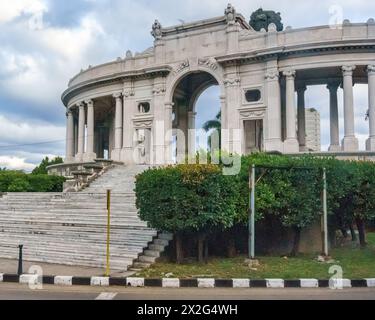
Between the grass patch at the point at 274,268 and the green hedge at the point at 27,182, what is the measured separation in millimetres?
14016

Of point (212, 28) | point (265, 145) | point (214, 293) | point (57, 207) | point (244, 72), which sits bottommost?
point (214, 293)

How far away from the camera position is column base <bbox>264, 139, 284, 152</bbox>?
26.2 m

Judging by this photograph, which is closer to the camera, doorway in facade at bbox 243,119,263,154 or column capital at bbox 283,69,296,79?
column capital at bbox 283,69,296,79

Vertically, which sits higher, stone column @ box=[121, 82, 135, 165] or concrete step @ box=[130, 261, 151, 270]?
stone column @ box=[121, 82, 135, 165]

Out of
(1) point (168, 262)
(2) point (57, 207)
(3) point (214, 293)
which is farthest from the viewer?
(2) point (57, 207)

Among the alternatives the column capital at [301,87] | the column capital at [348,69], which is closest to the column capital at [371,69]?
the column capital at [348,69]

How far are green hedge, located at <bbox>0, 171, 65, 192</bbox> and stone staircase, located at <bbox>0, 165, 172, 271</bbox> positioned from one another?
2190 millimetres

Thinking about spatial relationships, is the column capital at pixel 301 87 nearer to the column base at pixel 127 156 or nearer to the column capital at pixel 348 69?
the column capital at pixel 348 69

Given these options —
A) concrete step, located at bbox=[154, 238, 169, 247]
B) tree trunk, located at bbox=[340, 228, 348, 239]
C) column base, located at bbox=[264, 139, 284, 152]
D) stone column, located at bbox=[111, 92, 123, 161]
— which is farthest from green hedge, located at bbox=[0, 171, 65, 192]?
tree trunk, located at bbox=[340, 228, 348, 239]

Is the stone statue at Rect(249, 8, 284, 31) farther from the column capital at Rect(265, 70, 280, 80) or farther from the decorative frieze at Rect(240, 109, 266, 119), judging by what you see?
the decorative frieze at Rect(240, 109, 266, 119)

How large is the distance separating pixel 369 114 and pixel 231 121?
7.77m
